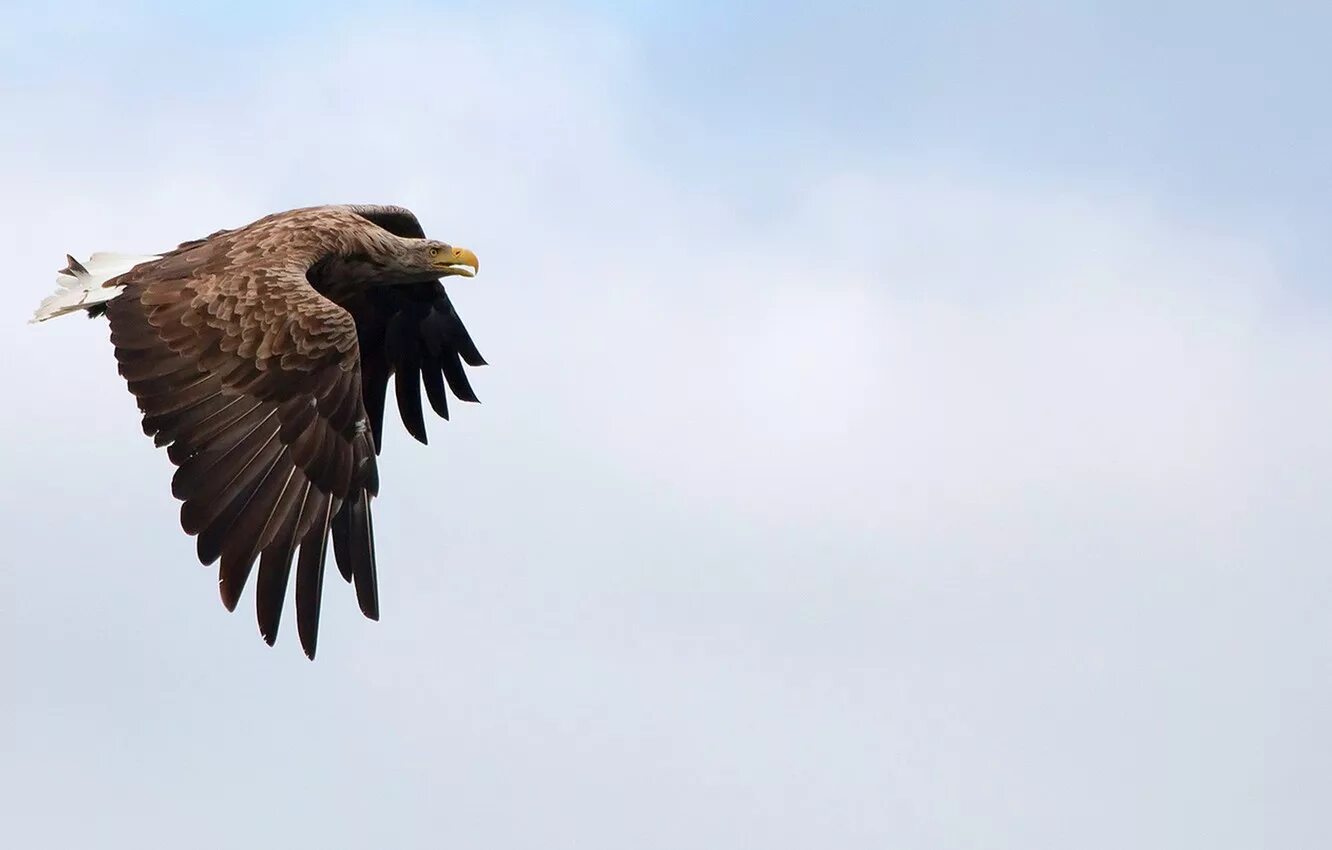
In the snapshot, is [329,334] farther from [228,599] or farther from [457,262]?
[457,262]

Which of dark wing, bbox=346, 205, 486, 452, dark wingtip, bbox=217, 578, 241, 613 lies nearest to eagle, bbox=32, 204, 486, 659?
dark wingtip, bbox=217, 578, 241, 613

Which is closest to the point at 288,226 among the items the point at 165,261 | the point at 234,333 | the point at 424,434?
the point at 165,261

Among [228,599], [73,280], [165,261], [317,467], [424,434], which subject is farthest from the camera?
[424,434]

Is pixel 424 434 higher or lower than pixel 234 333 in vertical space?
higher

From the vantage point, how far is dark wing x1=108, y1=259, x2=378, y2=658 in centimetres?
1212

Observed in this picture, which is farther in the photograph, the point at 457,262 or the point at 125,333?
the point at 457,262

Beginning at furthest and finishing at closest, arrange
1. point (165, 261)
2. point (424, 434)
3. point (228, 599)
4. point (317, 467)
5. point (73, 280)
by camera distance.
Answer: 1. point (424, 434)
2. point (73, 280)
3. point (165, 261)
4. point (317, 467)
5. point (228, 599)

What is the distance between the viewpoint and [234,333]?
12984 millimetres

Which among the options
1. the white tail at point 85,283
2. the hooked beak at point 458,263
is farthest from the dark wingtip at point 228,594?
the hooked beak at point 458,263

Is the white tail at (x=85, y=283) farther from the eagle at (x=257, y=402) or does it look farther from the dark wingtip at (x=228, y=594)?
the dark wingtip at (x=228, y=594)

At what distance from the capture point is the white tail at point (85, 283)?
14.5 metres

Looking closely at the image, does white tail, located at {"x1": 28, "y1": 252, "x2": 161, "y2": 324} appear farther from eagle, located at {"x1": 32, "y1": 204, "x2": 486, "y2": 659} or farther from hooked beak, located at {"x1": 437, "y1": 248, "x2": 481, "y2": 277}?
hooked beak, located at {"x1": 437, "y1": 248, "x2": 481, "y2": 277}

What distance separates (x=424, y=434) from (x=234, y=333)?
172 inches

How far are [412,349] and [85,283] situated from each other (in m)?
3.17
